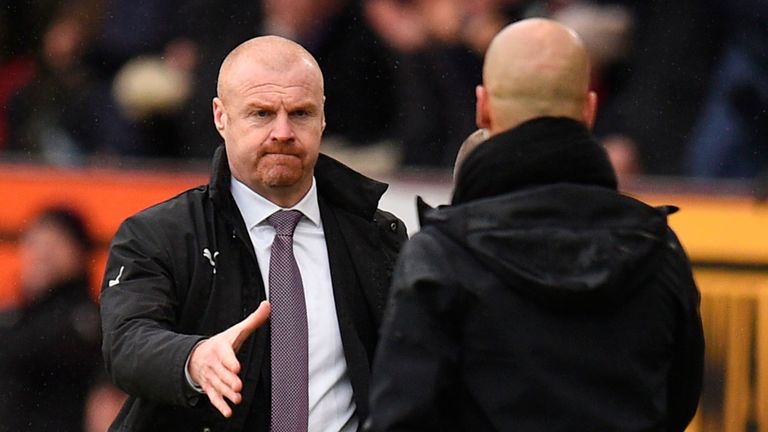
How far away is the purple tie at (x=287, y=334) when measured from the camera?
12.9 feet

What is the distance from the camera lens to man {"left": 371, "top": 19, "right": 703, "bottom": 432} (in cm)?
309

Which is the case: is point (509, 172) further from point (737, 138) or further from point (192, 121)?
point (192, 121)

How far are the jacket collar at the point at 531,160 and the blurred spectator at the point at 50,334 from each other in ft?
11.6

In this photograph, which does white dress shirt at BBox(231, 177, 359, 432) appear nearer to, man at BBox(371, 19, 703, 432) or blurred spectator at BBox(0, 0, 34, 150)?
man at BBox(371, 19, 703, 432)

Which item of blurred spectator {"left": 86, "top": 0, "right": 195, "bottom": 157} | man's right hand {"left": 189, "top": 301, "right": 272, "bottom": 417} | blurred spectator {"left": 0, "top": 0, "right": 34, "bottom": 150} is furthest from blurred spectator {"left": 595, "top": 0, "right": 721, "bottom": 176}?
man's right hand {"left": 189, "top": 301, "right": 272, "bottom": 417}

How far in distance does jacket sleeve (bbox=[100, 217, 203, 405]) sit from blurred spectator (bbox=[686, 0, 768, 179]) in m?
2.67

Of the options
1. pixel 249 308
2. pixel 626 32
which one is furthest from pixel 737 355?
pixel 249 308

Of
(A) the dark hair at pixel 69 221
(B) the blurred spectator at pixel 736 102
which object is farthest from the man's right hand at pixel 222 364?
(A) the dark hair at pixel 69 221

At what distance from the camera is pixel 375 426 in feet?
10.2

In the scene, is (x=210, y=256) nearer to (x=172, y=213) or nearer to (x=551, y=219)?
(x=172, y=213)

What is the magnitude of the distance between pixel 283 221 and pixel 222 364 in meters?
0.74

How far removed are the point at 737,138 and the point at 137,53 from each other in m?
2.37

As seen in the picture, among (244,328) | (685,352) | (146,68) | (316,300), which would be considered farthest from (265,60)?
(146,68)

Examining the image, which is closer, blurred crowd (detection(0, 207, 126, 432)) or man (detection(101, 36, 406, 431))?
man (detection(101, 36, 406, 431))
